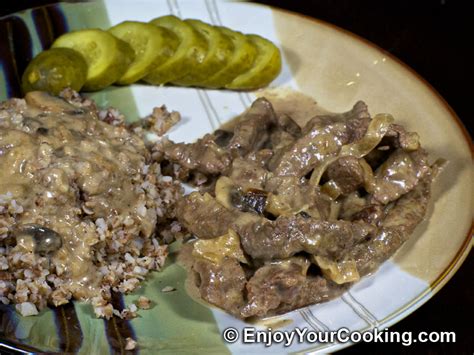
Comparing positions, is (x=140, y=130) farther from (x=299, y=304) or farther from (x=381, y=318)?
(x=381, y=318)

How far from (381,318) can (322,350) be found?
433mm

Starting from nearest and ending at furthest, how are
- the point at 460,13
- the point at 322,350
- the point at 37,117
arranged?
the point at 322,350 < the point at 37,117 < the point at 460,13

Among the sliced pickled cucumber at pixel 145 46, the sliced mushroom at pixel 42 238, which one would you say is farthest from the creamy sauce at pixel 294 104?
the sliced mushroom at pixel 42 238

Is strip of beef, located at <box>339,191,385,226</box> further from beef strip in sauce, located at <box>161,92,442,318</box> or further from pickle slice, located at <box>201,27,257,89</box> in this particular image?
pickle slice, located at <box>201,27,257,89</box>

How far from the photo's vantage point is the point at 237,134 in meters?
5.21

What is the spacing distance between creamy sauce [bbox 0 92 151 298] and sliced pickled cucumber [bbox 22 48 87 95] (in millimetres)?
680

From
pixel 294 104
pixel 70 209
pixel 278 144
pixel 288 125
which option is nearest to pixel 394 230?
pixel 278 144

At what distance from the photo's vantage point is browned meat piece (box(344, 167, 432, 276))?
4492 millimetres

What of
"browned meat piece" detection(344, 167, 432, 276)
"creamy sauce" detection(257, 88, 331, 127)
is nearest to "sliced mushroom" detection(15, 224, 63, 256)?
"browned meat piece" detection(344, 167, 432, 276)

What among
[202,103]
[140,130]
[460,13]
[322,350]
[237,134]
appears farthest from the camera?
[460,13]

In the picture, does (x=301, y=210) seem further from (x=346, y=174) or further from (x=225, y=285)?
(x=225, y=285)

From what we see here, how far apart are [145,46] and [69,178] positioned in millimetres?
1877

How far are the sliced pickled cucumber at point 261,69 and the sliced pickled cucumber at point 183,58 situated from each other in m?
0.39

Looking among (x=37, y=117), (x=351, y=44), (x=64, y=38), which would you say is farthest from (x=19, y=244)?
(x=351, y=44)
